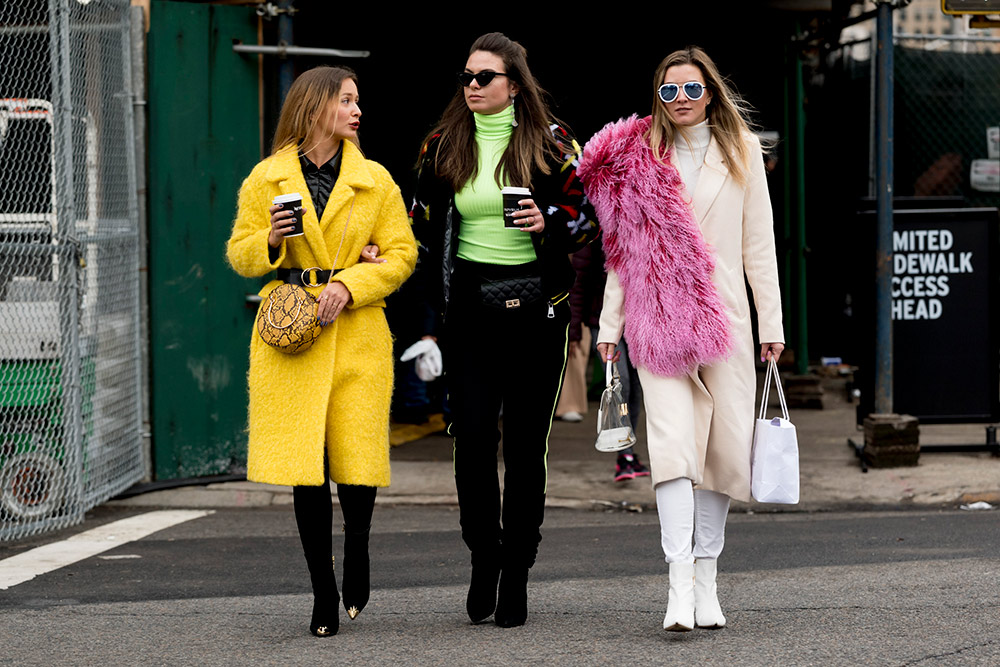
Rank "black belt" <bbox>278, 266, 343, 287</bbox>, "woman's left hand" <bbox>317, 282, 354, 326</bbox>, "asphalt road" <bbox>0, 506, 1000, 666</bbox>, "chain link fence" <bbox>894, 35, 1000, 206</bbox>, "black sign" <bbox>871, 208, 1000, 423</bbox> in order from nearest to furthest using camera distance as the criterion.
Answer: "asphalt road" <bbox>0, 506, 1000, 666</bbox>
"woman's left hand" <bbox>317, 282, 354, 326</bbox>
"black belt" <bbox>278, 266, 343, 287</bbox>
"black sign" <bbox>871, 208, 1000, 423</bbox>
"chain link fence" <bbox>894, 35, 1000, 206</bbox>

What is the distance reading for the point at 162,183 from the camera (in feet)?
27.2

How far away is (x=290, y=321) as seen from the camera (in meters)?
4.78

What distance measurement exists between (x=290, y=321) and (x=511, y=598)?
1.30m

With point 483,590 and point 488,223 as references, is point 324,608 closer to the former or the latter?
point 483,590

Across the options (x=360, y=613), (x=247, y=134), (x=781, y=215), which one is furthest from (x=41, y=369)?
(x=781, y=215)

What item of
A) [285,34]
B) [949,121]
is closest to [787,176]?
[949,121]

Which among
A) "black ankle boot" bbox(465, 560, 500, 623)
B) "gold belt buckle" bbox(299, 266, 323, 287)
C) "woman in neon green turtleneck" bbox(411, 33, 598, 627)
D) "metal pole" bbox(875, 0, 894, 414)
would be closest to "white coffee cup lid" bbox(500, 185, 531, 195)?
"woman in neon green turtleneck" bbox(411, 33, 598, 627)

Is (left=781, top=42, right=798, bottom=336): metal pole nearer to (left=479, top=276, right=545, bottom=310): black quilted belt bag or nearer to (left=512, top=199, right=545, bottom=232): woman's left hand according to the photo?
(left=479, top=276, right=545, bottom=310): black quilted belt bag

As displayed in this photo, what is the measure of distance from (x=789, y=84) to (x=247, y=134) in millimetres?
6092

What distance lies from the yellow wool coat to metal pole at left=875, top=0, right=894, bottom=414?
4.27 meters

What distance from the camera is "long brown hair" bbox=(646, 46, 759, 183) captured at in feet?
16.3

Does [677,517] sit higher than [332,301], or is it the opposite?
[332,301]

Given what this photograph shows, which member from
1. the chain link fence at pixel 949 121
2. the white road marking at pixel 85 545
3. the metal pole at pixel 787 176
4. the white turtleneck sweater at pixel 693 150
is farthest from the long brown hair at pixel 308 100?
the chain link fence at pixel 949 121

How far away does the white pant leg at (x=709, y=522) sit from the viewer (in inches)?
196
